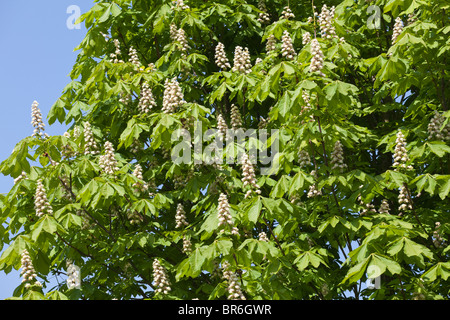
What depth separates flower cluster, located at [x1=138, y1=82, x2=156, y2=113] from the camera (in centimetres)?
905

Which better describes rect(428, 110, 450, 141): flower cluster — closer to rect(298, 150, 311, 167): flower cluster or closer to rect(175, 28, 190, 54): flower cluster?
rect(298, 150, 311, 167): flower cluster

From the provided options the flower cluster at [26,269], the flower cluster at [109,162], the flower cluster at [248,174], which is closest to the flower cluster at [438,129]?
the flower cluster at [248,174]

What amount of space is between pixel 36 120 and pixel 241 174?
288 cm

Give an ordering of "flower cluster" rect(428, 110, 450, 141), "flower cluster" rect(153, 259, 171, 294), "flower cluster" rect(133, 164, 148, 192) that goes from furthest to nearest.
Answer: "flower cluster" rect(133, 164, 148, 192), "flower cluster" rect(428, 110, 450, 141), "flower cluster" rect(153, 259, 171, 294)

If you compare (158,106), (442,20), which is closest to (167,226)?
(158,106)

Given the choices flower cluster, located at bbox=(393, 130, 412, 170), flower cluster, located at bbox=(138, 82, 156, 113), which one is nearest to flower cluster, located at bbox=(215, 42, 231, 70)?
flower cluster, located at bbox=(138, 82, 156, 113)

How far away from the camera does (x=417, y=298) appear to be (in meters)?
6.78

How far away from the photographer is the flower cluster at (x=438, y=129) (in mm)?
7953

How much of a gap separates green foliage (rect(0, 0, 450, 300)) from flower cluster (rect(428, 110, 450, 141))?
8 cm

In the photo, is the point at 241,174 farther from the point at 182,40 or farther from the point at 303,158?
the point at 182,40

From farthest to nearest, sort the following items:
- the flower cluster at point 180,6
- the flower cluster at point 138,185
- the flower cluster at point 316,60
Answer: the flower cluster at point 180,6
the flower cluster at point 138,185
the flower cluster at point 316,60

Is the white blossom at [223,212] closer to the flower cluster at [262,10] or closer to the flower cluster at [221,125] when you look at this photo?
the flower cluster at [221,125]

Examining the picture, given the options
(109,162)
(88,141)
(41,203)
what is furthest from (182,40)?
(41,203)

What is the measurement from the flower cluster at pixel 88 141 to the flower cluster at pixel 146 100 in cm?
85
